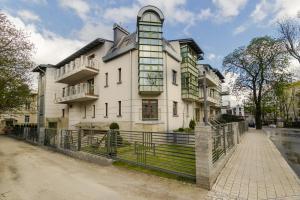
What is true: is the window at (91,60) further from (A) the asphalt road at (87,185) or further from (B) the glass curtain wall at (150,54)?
(A) the asphalt road at (87,185)

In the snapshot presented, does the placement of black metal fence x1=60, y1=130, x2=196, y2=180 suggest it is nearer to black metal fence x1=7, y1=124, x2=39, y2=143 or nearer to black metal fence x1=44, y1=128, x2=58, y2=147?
black metal fence x1=44, y1=128, x2=58, y2=147

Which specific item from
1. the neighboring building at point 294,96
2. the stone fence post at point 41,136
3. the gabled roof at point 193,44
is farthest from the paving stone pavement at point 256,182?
the neighboring building at point 294,96

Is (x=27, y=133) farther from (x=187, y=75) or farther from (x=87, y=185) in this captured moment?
(x=87, y=185)

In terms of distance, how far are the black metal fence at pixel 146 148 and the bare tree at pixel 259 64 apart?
89.2ft

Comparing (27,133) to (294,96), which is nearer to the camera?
(27,133)

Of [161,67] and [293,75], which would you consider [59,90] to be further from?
[293,75]

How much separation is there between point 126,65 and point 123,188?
13043 mm

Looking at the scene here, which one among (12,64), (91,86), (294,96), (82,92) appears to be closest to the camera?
(12,64)

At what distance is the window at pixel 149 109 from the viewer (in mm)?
17078

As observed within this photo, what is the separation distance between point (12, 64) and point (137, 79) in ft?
31.2

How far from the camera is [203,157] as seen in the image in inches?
236

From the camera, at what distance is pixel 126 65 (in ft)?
58.5

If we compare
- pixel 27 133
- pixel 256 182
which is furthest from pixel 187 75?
pixel 27 133

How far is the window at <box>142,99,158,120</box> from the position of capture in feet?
56.0
